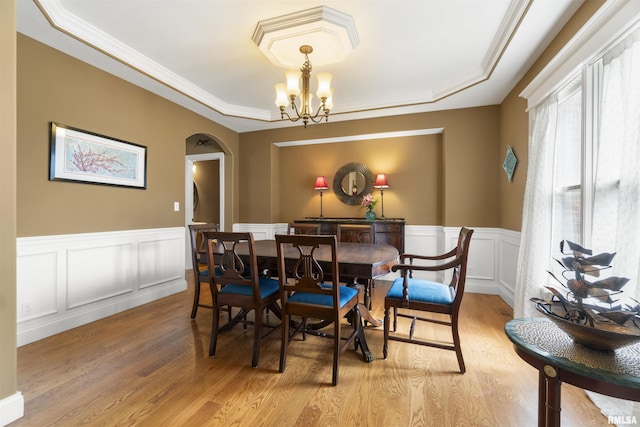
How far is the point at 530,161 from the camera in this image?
8.15 feet

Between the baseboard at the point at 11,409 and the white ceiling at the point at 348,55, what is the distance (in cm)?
247

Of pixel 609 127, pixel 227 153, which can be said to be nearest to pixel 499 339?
pixel 609 127

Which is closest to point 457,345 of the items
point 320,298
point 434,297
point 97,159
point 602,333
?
point 434,297

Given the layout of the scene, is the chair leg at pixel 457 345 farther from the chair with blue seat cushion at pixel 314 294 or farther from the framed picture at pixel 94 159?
the framed picture at pixel 94 159

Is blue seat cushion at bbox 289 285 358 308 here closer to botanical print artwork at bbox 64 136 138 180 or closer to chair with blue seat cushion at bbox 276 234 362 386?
chair with blue seat cushion at bbox 276 234 362 386

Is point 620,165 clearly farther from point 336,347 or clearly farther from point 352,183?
point 352,183

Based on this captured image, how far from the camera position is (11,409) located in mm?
1412

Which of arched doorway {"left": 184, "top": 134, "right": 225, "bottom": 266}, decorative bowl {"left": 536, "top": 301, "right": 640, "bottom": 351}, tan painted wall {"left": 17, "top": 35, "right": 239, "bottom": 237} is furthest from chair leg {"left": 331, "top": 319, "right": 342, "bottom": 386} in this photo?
arched doorway {"left": 184, "top": 134, "right": 225, "bottom": 266}

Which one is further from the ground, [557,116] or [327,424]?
[557,116]

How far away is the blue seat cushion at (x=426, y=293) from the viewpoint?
75.1 inches

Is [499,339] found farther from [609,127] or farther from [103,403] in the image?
[103,403]

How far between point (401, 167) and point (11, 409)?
4.38m

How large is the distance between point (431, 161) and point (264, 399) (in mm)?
3731

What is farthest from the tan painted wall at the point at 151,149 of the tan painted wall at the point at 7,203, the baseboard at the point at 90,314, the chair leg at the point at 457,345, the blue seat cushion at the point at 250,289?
the chair leg at the point at 457,345
